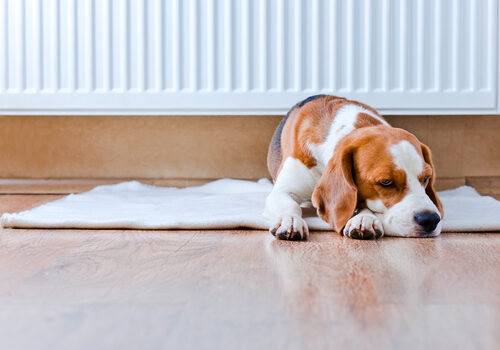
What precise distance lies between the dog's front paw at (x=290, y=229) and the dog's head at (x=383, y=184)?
0.25 ft

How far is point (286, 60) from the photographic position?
6.12 ft

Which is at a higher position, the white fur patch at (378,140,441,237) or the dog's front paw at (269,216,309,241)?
the white fur patch at (378,140,441,237)

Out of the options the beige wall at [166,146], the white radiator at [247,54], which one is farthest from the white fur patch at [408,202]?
the beige wall at [166,146]

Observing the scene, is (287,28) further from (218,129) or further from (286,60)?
(218,129)

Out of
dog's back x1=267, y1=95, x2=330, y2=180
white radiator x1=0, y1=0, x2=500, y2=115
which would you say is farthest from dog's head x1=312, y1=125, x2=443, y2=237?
white radiator x1=0, y1=0, x2=500, y2=115

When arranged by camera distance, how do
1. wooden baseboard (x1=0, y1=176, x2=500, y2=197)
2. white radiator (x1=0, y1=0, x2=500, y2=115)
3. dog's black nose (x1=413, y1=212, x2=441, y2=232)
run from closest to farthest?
dog's black nose (x1=413, y1=212, x2=441, y2=232)
white radiator (x1=0, y1=0, x2=500, y2=115)
wooden baseboard (x1=0, y1=176, x2=500, y2=197)

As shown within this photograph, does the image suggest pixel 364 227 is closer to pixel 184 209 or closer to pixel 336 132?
pixel 336 132

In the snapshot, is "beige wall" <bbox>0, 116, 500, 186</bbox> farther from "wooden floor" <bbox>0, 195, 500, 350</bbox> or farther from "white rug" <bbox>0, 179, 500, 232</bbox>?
"wooden floor" <bbox>0, 195, 500, 350</bbox>

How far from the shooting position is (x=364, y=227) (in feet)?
3.94

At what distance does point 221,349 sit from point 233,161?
159 centimetres

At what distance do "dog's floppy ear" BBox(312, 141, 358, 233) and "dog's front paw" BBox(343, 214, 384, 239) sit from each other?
0.05 ft

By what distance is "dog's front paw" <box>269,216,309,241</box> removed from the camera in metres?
1.20

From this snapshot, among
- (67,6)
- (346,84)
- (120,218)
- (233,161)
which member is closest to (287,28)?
(346,84)

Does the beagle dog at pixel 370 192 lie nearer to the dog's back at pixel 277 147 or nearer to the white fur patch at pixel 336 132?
the white fur patch at pixel 336 132
